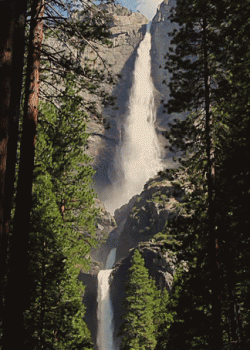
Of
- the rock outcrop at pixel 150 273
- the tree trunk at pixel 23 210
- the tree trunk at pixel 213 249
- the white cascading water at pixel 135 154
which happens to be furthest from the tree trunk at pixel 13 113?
the white cascading water at pixel 135 154

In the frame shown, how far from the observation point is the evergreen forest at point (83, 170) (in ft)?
16.1

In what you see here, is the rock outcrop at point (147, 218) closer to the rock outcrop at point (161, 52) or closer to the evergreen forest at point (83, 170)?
the rock outcrop at point (161, 52)

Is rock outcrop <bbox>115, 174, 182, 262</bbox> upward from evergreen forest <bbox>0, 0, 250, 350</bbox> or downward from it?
upward

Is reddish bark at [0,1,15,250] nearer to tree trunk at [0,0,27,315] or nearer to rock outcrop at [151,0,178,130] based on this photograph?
tree trunk at [0,0,27,315]

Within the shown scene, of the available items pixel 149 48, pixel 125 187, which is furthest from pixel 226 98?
pixel 149 48

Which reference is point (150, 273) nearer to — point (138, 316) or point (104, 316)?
point (104, 316)

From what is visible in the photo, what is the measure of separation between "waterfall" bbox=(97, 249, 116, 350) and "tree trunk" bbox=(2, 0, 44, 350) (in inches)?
2082

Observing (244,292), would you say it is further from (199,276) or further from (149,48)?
(149,48)

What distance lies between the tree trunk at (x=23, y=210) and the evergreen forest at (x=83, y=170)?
0.7 inches

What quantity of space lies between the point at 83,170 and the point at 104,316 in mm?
49624

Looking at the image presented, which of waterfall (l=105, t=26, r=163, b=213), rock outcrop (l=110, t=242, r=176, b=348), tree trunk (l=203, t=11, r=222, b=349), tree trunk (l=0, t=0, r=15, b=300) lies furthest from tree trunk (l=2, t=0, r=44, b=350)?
waterfall (l=105, t=26, r=163, b=213)

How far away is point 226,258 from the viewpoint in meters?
9.44

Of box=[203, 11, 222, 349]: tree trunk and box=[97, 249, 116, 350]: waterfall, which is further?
box=[97, 249, 116, 350]: waterfall

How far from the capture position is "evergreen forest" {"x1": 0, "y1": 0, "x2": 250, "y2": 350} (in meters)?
4.92
